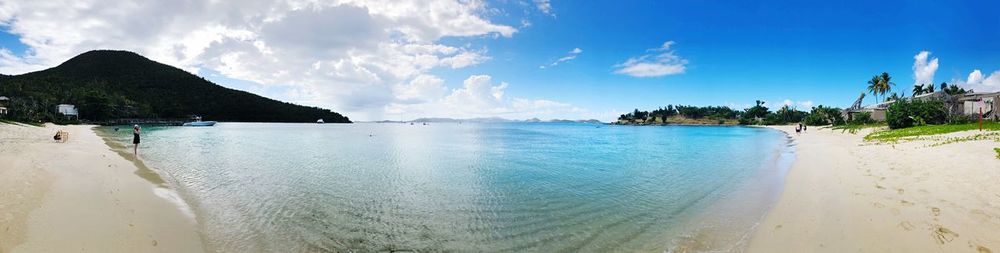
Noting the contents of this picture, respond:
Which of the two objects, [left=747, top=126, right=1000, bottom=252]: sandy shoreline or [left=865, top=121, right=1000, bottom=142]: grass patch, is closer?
[left=747, top=126, right=1000, bottom=252]: sandy shoreline

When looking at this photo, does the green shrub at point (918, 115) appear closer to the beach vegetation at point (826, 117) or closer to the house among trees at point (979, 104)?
the house among trees at point (979, 104)

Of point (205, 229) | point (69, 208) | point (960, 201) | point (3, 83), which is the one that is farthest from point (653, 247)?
point (3, 83)

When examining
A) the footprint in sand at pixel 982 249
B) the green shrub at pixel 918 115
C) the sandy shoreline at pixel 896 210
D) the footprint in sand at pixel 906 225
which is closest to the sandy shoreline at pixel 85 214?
the sandy shoreline at pixel 896 210

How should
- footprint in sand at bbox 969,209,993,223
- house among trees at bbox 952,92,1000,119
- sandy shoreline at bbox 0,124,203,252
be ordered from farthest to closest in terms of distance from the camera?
1. house among trees at bbox 952,92,1000,119
2. footprint in sand at bbox 969,209,993,223
3. sandy shoreline at bbox 0,124,203,252

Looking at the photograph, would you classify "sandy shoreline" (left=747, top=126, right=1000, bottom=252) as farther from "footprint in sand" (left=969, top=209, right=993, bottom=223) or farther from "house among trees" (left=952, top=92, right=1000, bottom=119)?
"house among trees" (left=952, top=92, right=1000, bottom=119)

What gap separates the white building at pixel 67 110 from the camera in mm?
87350

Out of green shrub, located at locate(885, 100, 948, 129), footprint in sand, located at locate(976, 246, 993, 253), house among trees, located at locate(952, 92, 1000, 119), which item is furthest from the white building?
house among trees, located at locate(952, 92, 1000, 119)

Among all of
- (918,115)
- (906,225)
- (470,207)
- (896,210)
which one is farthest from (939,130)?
(470,207)

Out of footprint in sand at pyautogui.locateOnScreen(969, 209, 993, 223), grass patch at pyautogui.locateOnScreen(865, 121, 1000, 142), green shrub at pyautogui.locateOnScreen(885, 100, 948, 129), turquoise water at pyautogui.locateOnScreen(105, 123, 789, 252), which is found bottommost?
turquoise water at pyautogui.locateOnScreen(105, 123, 789, 252)

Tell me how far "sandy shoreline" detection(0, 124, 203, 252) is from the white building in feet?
357

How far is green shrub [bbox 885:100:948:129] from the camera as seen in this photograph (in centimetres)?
3719

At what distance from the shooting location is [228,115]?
16425 centimetres

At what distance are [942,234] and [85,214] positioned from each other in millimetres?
16207

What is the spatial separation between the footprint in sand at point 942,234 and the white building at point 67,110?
130 meters
